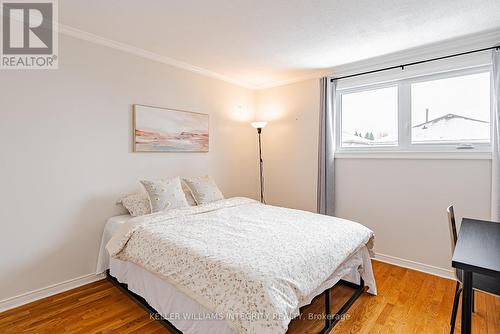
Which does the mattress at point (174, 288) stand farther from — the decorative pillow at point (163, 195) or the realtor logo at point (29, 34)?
the realtor logo at point (29, 34)

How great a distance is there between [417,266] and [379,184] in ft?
3.28

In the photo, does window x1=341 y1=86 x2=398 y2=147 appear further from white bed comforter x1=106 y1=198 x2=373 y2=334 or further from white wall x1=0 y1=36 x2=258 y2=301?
white wall x1=0 y1=36 x2=258 y2=301

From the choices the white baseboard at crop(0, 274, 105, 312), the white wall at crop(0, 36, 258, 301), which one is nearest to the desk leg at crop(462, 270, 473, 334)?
the white wall at crop(0, 36, 258, 301)

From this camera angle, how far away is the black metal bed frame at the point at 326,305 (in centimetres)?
190

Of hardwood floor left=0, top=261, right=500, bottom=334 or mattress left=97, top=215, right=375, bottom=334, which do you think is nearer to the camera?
mattress left=97, top=215, right=375, bottom=334

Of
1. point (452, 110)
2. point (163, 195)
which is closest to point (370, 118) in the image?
point (452, 110)

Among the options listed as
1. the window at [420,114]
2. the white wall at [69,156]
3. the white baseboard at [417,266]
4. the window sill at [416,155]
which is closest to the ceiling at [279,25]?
the white wall at [69,156]

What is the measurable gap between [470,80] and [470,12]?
33.6 inches

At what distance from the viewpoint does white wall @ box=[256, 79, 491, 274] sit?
2646 mm

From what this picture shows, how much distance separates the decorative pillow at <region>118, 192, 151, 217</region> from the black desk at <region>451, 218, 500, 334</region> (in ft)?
8.29

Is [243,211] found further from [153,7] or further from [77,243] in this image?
[153,7]

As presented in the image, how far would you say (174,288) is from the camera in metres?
1.81

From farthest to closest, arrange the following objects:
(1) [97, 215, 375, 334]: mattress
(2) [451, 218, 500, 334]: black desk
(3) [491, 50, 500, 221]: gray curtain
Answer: (3) [491, 50, 500, 221]: gray curtain
(1) [97, 215, 375, 334]: mattress
(2) [451, 218, 500, 334]: black desk

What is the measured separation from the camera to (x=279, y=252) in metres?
1.67
